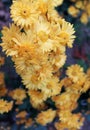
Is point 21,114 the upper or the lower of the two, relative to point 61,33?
upper

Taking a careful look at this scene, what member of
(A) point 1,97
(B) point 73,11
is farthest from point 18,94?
(B) point 73,11

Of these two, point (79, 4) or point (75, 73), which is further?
point (79, 4)

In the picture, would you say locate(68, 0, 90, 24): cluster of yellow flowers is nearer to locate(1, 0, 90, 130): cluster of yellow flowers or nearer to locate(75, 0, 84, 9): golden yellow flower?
locate(75, 0, 84, 9): golden yellow flower

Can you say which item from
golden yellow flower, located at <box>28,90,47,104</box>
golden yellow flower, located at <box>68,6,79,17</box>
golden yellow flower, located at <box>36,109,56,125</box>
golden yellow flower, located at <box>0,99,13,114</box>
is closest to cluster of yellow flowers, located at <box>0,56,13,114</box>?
golden yellow flower, located at <box>0,99,13,114</box>

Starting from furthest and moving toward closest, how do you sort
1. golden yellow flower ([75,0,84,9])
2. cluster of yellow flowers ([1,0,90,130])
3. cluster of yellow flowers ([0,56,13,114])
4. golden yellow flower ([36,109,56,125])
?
golden yellow flower ([75,0,84,9]) < golden yellow flower ([36,109,56,125]) < cluster of yellow flowers ([0,56,13,114]) < cluster of yellow flowers ([1,0,90,130])

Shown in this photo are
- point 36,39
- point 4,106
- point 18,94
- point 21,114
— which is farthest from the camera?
point 21,114

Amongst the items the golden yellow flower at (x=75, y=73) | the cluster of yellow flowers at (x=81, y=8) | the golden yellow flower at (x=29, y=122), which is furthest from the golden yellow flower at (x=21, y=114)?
the cluster of yellow flowers at (x=81, y=8)

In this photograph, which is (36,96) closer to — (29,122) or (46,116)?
(46,116)

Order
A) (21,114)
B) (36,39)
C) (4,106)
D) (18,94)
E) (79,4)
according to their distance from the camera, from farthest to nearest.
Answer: (79,4), (21,114), (18,94), (4,106), (36,39)
